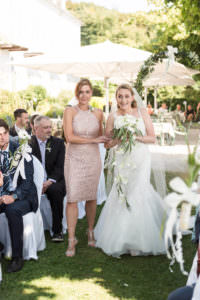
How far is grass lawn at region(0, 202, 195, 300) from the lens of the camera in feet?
11.6

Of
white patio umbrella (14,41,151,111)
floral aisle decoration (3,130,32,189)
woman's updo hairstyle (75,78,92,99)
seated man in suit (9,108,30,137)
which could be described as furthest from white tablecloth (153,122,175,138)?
floral aisle decoration (3,130,32,189)

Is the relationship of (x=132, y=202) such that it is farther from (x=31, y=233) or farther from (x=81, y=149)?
(x=31, y=233)

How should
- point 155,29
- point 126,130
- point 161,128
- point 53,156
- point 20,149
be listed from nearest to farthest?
1. point 20,149
2. point 126,130
3. point 53,156
4. point 161,128
5. point 155,29

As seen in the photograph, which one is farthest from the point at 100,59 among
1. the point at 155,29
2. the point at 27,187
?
the point at 155,29

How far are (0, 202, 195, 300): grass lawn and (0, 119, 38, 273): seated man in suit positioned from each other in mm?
254

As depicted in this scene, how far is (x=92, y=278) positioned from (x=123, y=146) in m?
1.47

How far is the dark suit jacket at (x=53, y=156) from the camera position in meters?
5.13

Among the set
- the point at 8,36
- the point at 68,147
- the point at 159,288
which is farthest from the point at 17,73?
the point at 159,288

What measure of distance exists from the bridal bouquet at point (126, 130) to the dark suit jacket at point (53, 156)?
3.83 ft

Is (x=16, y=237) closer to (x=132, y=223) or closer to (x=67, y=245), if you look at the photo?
(x=67, y=245)

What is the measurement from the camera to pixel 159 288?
364cm

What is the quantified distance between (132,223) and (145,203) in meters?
0.29

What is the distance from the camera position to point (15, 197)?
13.8ft

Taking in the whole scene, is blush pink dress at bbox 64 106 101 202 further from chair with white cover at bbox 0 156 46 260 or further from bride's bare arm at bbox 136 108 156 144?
bride's bare arm at bbox 136 108 156 144
